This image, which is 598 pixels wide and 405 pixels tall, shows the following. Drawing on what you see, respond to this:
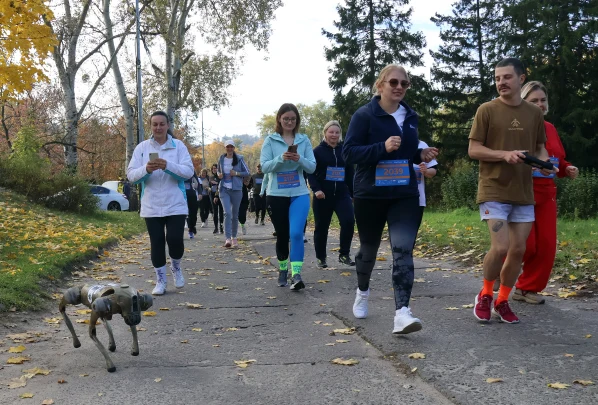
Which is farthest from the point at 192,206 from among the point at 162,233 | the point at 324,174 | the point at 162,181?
the point at 162,181

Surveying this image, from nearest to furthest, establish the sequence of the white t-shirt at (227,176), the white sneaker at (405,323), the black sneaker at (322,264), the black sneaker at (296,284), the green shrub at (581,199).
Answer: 1. the white sneaker at (405,323)
2. the black sneaker at (296,284)
3. the black sneaker at (322,264)
4. the white t-shirt at (227,176)
5. the green shrub at (581,199)

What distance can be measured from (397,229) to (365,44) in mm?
37912

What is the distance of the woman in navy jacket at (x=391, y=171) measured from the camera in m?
4.79

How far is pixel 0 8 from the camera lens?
9.71 m

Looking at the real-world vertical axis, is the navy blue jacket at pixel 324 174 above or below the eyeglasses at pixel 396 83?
below

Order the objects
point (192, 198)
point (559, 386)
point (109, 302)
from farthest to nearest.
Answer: point (192, 198), point (109, 302), point (559, 386)

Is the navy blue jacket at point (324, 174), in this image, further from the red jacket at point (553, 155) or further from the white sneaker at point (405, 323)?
the white sneaker at point (405, 323)

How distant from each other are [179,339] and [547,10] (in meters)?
29.8

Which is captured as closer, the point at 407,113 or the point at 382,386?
the point at 382,386

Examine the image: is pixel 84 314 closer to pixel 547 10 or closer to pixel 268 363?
pixel 268 363

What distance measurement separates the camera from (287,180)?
23.4 feet


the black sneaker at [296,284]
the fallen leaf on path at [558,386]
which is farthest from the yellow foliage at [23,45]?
the fallen leaf on path at [558,386]

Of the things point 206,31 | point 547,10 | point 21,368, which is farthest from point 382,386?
point 547,10

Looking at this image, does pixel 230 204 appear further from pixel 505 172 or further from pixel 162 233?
pixel 505 172
